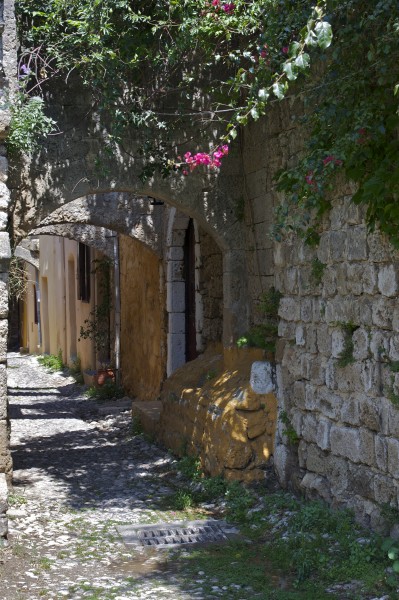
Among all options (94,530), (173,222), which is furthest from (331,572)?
(173,222)

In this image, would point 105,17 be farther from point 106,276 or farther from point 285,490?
point 106,276

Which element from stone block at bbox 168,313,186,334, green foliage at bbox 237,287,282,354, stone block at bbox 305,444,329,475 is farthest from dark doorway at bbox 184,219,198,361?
stone block at bbox 305,444,329,475

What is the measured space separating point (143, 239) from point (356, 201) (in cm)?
656

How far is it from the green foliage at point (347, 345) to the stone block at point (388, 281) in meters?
0.45

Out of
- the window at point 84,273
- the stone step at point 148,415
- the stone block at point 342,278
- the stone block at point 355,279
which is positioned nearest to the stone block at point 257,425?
the stone block at point 342,278

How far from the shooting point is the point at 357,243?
16.4 ft

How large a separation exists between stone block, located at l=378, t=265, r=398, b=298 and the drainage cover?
1975 mm

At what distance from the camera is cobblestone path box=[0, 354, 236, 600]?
4.70 metres

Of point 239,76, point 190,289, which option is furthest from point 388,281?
point 190,289

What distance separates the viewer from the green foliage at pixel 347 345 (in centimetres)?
512

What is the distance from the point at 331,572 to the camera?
14.9 feet

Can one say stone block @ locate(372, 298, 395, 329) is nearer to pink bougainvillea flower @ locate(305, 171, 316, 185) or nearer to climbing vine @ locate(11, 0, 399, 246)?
climbing vine @ locate(11, 0, 399, 246)

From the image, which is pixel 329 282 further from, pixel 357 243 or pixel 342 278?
pixel 357 243

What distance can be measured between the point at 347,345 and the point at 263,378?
56.7 inches
